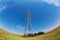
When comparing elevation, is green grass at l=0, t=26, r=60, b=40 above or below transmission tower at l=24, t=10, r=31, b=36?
below

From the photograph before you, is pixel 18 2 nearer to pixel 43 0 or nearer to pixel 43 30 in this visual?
pixel 43 0

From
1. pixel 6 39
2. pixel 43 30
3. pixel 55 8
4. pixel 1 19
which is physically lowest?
pixel 6 39

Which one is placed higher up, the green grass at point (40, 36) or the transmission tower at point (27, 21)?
the transmission tower at point (27, 21)

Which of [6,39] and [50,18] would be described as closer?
[6,39]

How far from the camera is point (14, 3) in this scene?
1.94 meters

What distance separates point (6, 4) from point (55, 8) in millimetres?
742

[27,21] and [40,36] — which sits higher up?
[27,21]

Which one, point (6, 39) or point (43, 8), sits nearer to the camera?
point (6, 39)

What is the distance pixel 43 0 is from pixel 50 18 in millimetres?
292

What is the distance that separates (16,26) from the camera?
1913mm

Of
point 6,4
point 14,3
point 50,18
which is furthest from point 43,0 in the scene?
point 6,4

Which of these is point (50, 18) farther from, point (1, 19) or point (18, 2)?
point (1, 19)

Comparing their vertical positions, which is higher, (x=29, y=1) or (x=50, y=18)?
(x=29, y=1)

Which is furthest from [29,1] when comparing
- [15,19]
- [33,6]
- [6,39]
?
[6,39]
